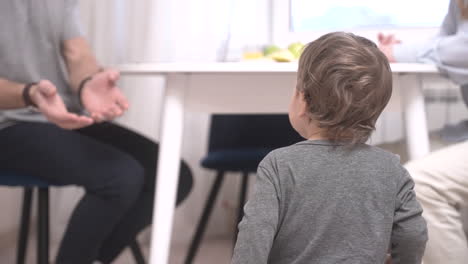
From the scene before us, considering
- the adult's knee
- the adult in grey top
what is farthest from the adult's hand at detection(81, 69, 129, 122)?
the adult's knee

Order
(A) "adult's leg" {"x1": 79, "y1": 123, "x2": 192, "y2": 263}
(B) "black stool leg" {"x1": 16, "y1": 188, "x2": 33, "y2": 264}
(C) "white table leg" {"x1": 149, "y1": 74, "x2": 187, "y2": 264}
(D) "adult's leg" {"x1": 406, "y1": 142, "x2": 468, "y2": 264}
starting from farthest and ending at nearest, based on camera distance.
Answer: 1. (B) "black stool leg" {"x1": 16, "y1": 188, "x2": 33, "y2": 264}
2. (A) "adult's leg" {"x1": 79, "y1": 123, "x2": 192, "y2": 263}
3. (C) "white table leg" {"x1": 149, "y1": 74, "x2": 187, "y2": 264}
4. (D) "adult's leg" {"x1": 406, "y1": 142, "x2": 468, "y2": 264}

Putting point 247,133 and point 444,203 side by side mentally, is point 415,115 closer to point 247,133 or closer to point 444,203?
point 444,203

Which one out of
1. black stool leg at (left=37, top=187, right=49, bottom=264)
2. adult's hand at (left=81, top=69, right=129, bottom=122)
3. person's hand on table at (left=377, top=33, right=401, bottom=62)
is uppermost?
person's hand on table at (left=377, top=33, right=401, bottom=62)

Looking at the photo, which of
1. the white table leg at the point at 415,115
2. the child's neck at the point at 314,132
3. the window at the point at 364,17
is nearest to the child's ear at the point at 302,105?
the child's neck at the point at 314,132

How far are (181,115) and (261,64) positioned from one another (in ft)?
0.72

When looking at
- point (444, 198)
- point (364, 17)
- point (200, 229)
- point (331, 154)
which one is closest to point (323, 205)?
point (331, 154)

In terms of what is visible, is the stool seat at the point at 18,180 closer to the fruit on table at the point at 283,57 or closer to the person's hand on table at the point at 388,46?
the fruit on table at the point at 283,57

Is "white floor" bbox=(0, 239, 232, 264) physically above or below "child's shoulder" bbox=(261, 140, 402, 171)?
below

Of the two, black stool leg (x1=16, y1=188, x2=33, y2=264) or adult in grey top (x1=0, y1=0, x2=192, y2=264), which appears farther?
black stool leg (x1=16, y1=188, x2=33, y2=264)

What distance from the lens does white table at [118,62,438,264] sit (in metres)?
1.24

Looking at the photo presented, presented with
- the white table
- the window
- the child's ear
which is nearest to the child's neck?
the child's ear

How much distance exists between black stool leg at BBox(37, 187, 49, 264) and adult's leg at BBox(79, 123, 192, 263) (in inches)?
5.2

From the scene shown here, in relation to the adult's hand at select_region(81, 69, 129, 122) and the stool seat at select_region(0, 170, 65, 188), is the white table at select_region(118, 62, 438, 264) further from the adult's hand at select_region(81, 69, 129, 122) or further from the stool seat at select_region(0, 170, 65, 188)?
the stool seat at select_region(0, 170, 65, 188)

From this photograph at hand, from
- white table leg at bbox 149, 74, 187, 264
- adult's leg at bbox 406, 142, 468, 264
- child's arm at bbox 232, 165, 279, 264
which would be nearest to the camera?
child's arm at bbox 232, 165, 279, 264
